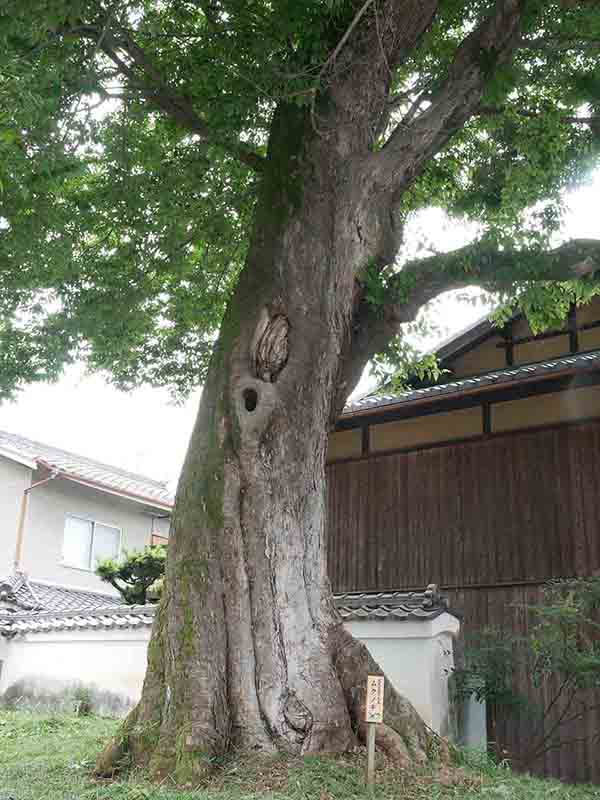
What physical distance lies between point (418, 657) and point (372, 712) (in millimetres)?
3909

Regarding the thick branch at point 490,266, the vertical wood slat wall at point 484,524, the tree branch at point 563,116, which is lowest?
the vertical wood slat wall at point 484,524

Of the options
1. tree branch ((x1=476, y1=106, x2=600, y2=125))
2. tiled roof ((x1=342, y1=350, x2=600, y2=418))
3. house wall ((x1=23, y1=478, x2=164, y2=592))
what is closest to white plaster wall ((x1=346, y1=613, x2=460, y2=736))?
tiled roof ((x1=342, y1=350, x2=600, y2=418))

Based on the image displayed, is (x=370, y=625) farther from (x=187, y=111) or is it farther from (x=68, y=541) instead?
(x=68, y=541)

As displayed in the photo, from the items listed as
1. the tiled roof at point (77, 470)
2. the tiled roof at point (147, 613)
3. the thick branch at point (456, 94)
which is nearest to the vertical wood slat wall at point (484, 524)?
the tiled roof at point (147, 613)

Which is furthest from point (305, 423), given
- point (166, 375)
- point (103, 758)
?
point (166, 375)

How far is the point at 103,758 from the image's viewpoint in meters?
6.25

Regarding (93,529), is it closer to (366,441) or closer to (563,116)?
(366,441)

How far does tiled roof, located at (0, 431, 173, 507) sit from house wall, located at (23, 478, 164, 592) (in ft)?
1.40

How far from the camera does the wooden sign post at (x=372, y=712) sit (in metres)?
5.71

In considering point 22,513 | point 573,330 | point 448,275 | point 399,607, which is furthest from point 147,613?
point 22,513

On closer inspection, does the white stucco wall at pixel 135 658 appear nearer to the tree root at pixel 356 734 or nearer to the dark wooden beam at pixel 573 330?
the tree root at pixel 356 734

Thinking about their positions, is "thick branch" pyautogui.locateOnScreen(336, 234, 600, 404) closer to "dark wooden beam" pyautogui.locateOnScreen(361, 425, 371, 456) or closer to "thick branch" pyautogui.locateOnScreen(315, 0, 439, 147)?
"thick branch" pyautogui.locateOnScreen(315, 0, 439, 147)

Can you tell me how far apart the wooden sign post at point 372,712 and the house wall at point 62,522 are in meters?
15.4

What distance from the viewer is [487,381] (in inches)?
457
